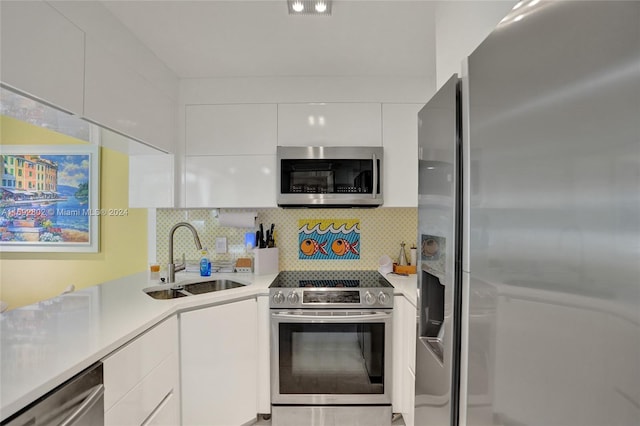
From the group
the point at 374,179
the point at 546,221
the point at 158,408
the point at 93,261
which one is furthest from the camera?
the point at 93,261

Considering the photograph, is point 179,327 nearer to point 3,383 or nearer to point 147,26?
point 3,383

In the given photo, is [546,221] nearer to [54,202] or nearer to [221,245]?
[221,245]

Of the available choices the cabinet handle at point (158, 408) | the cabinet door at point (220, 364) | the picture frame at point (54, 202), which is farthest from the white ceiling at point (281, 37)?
the cabinet handle at point (158, 408)

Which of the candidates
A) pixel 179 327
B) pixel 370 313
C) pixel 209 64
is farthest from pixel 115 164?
pixel 370 313

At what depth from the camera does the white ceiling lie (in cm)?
165

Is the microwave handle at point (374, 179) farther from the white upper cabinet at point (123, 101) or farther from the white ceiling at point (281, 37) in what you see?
the white upper cabinet at point (123, 101)

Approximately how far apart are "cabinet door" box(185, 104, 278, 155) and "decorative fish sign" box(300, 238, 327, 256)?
80 centimetres

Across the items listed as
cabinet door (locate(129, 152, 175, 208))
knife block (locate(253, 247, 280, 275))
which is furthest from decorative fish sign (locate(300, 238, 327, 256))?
cabinet door (locate(129, 152, 175, 208))

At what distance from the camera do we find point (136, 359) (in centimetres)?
137

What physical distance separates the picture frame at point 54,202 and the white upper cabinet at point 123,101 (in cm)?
85

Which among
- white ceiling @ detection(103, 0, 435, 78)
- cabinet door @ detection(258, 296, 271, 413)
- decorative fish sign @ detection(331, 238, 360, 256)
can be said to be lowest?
cabinet door @ detection(258, 296, 271, 413)

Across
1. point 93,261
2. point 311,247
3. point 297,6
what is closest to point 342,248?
point 311,247

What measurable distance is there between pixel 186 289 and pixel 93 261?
3.11ft

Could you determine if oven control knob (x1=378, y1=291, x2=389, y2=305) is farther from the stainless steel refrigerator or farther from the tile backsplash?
the stainless steel refrigerator
